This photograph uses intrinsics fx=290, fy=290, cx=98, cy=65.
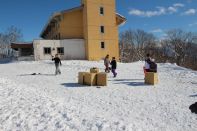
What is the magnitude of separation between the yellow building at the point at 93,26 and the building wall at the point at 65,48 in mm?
909

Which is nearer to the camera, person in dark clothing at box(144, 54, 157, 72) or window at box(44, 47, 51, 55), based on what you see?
person in dark clothing at box(144, 54, 157, 72)

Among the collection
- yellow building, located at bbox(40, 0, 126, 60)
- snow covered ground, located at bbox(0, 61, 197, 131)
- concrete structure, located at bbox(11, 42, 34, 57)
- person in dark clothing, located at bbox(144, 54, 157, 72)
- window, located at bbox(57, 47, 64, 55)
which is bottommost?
snow covered ground, located at bbox(0, 61, 197, 131)

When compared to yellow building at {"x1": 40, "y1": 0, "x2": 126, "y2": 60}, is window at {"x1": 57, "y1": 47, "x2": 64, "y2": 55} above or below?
below

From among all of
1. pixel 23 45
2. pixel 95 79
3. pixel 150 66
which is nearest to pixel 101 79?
pixel 95 79

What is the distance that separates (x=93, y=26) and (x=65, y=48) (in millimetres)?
5156

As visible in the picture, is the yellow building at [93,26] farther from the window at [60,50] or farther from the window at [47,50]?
the window at [47,50]

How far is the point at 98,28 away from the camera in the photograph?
42406 mm

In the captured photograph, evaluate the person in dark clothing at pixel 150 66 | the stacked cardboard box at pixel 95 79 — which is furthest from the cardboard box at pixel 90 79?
the person in dark clothing at pixel 150 66

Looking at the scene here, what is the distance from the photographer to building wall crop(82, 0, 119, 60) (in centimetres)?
4175

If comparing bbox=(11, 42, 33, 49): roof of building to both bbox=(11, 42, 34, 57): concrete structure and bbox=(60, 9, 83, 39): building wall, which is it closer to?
bbox=(11, 42, 34, 57): concrete structure

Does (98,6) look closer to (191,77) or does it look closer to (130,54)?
(191,77)

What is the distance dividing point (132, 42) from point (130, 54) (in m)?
11.4

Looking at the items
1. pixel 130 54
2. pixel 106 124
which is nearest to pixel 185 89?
pixel 106 124

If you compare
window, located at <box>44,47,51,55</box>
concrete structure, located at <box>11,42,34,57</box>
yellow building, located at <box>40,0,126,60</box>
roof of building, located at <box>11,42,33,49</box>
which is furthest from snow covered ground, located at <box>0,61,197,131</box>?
concrete structure, located at <box>11,42,34,57</box>
